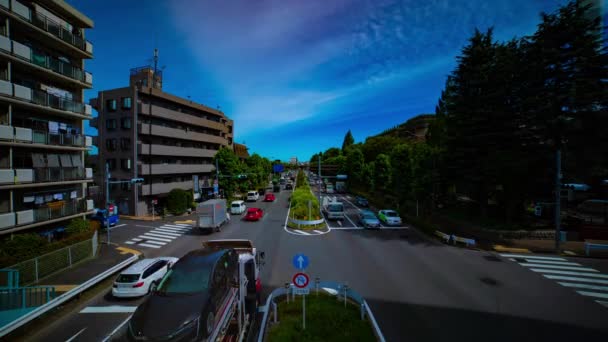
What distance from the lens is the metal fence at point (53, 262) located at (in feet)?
37.1

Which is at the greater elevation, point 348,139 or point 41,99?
point 348,139

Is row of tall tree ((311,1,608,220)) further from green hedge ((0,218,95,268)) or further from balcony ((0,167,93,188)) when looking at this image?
balcony ((0,167,93,188))

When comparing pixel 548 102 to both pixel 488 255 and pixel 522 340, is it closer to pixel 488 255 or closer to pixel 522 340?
pixel 488 255

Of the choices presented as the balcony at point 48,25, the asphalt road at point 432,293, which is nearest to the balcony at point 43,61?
the balcony at point 48,25

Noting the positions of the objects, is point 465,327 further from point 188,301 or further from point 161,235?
point 161,235

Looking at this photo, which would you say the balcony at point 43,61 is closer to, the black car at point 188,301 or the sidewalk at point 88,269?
the sidewalk at point 88,269

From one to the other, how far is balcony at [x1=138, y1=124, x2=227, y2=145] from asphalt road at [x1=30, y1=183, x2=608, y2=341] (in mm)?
17366

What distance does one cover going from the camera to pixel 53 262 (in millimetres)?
12602

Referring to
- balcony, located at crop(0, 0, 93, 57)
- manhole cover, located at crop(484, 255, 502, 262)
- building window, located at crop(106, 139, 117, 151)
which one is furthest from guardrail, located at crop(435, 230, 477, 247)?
building window, located at crop(106, 139, 117, 151)

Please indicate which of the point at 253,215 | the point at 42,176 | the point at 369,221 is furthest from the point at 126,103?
the point at 369,221

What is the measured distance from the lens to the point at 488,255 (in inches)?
623

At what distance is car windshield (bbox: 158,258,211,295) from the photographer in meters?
5.84

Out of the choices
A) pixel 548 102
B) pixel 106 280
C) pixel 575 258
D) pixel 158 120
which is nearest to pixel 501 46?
pixel 548 102

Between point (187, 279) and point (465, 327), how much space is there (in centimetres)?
921
